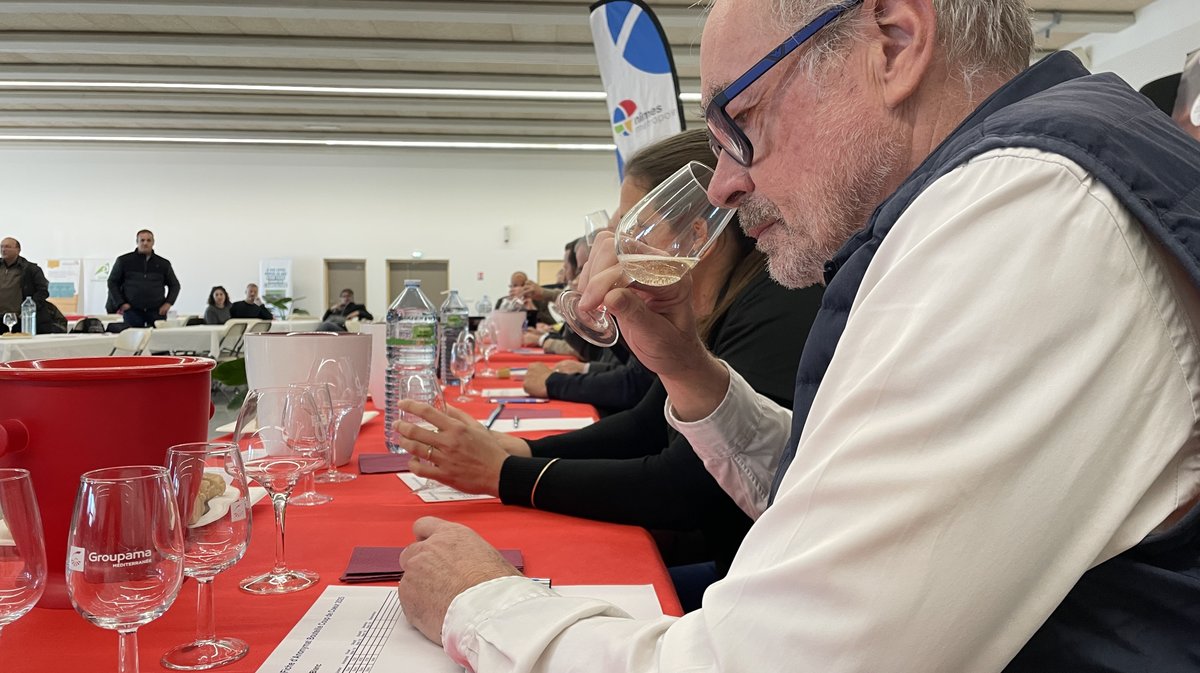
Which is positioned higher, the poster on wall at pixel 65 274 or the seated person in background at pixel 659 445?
the poster on wall at pixel 65 274

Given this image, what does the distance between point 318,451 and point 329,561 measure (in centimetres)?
15

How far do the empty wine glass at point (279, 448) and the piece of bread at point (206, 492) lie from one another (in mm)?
37

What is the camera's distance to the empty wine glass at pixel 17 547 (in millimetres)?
693

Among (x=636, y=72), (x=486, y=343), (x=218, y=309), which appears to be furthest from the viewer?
(x=218, y=309)

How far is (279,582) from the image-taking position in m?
0.97

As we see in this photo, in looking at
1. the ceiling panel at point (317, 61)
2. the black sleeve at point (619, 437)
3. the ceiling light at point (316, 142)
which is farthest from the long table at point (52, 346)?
the ceiling light at point (316, 142)

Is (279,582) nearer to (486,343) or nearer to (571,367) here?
(571,367)

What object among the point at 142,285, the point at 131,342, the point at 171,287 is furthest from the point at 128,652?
the point at 142,285

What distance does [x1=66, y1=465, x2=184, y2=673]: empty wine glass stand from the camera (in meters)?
0.66

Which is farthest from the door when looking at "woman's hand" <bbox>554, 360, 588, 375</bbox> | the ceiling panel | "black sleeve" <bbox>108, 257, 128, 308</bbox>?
"woman's hand" <bbox>554, 360, 588, 375</bbox>

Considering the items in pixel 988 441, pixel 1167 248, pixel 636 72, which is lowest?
pixel 988 441

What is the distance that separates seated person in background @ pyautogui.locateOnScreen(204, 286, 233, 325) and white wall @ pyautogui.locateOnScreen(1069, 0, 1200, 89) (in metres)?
12.8

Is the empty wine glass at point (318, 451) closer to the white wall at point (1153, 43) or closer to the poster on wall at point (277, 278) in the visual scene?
the white wall at point (1153, 43)

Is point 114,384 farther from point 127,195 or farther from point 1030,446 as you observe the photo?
point 127,195
